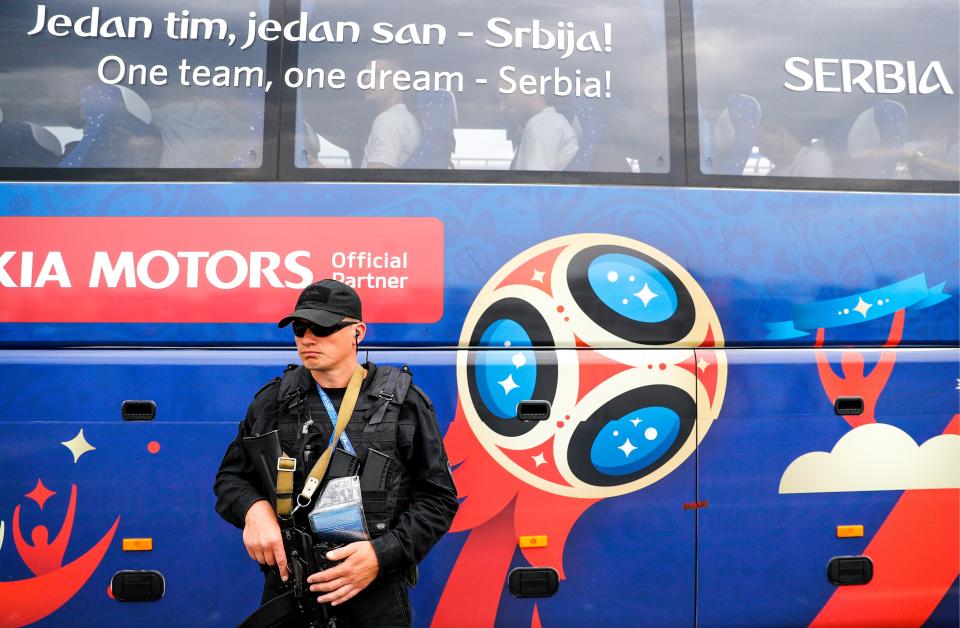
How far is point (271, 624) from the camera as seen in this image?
2172mm

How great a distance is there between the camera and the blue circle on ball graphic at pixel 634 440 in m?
3.41

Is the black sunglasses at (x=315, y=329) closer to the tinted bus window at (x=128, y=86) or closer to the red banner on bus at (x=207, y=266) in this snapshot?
the red banner on bus at (x=207, y=266)

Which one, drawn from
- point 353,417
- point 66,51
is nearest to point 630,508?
point 353,417

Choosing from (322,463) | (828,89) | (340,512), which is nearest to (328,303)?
(322,463)

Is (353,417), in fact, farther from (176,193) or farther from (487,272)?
(176,193)

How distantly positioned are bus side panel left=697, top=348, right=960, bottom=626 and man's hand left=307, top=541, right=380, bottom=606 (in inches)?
75.4

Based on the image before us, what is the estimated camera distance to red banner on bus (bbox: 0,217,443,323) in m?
3.34

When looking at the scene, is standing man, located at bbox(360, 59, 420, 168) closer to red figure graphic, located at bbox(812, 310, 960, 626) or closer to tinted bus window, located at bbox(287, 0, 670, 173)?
tinted bus window, located at bbox(287, 0, 670, 173)

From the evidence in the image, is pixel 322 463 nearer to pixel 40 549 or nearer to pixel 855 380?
pixel 40 549

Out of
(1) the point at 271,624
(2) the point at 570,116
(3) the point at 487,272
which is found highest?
(2) the point at 570,116

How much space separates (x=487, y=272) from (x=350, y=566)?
166 cm

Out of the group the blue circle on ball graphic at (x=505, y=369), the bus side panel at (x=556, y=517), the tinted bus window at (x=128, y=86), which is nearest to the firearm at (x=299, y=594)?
the bus side panel at (x=556, y=517)

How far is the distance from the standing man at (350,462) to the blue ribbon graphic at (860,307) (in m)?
2.00

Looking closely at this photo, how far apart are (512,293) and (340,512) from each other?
1.55 metres
